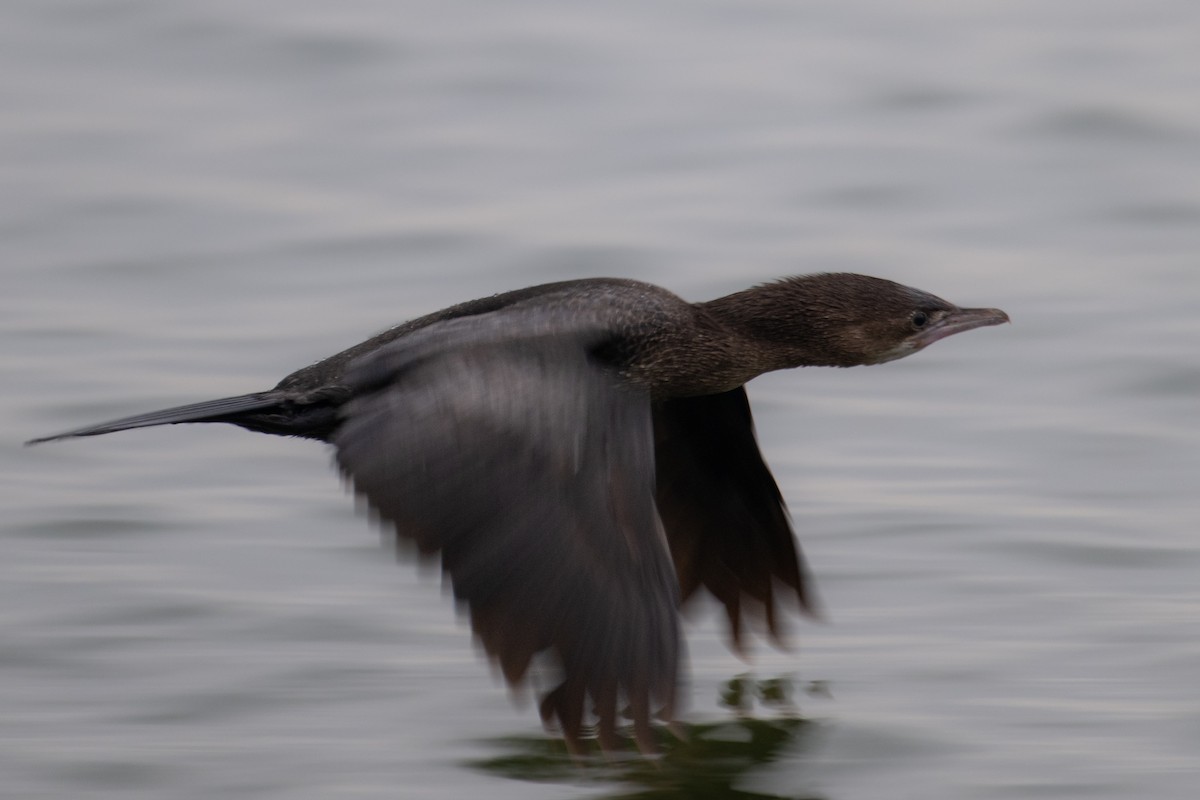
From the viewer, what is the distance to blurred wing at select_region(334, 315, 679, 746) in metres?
5.30

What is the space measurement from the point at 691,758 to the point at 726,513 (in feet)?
2.92

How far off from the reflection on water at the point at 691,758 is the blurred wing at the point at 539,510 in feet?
1.84

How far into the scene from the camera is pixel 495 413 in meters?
5.49

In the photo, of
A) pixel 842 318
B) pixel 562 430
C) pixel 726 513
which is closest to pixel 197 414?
pixel 562 430

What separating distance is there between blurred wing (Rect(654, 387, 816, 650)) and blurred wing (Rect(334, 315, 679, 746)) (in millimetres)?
1112

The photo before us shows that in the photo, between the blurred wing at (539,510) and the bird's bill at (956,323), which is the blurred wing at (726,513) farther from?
the blurred wing at (539,510)

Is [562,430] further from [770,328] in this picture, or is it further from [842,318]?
[842,318]

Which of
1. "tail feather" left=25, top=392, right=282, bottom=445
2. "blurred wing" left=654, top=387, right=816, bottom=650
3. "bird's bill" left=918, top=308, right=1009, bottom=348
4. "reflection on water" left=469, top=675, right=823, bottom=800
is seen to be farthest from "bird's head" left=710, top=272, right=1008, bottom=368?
"tail feather" left=25, top=392, right=282, bottom=445

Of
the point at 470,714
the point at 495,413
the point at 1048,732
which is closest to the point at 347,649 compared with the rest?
the point at 470,714

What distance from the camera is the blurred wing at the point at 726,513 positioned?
6766 mm

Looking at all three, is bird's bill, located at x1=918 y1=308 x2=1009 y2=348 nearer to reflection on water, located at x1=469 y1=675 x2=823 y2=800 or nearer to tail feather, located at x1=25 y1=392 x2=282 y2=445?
reflection on water, located at x1=469 y1=675 x2=823 y2=800

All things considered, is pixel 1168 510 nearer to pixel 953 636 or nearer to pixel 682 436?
pixel 953 636

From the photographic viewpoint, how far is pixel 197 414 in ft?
20.2

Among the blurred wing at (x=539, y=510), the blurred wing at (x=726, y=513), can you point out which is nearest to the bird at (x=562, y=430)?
the blurred wing at (x=539, y=510)
